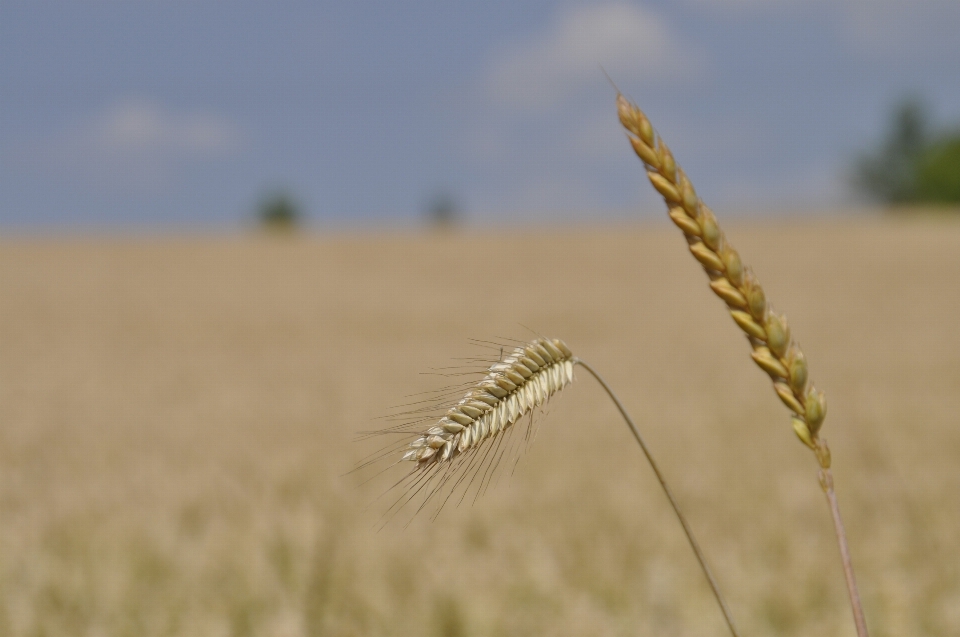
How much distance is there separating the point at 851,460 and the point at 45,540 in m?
4.18

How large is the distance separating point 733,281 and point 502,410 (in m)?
0.21

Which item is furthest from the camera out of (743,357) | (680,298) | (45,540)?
(680,298)

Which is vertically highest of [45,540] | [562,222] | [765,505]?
[562,222]

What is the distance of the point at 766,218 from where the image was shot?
32.2 metres

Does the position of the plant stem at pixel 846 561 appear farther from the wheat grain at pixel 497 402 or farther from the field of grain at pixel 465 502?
the field of grain at pixel 465 502

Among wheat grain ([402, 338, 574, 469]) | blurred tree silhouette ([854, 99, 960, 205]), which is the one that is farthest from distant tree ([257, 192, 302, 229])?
wheat grain ([402, 338, 574, 469])

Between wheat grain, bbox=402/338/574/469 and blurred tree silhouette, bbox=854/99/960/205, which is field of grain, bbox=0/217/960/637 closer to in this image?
wheat grain, bbox=402/338/574/469

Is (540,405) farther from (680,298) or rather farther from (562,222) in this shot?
(562,222)

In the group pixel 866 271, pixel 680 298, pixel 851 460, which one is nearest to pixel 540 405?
pixel 851 460

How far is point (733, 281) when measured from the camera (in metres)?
0.74

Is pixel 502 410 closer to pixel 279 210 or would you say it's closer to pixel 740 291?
pixel 740 291

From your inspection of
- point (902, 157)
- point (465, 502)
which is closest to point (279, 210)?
point (902, 157)

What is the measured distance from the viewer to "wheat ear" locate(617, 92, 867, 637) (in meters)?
0.72

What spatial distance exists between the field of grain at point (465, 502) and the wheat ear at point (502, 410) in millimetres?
1248
